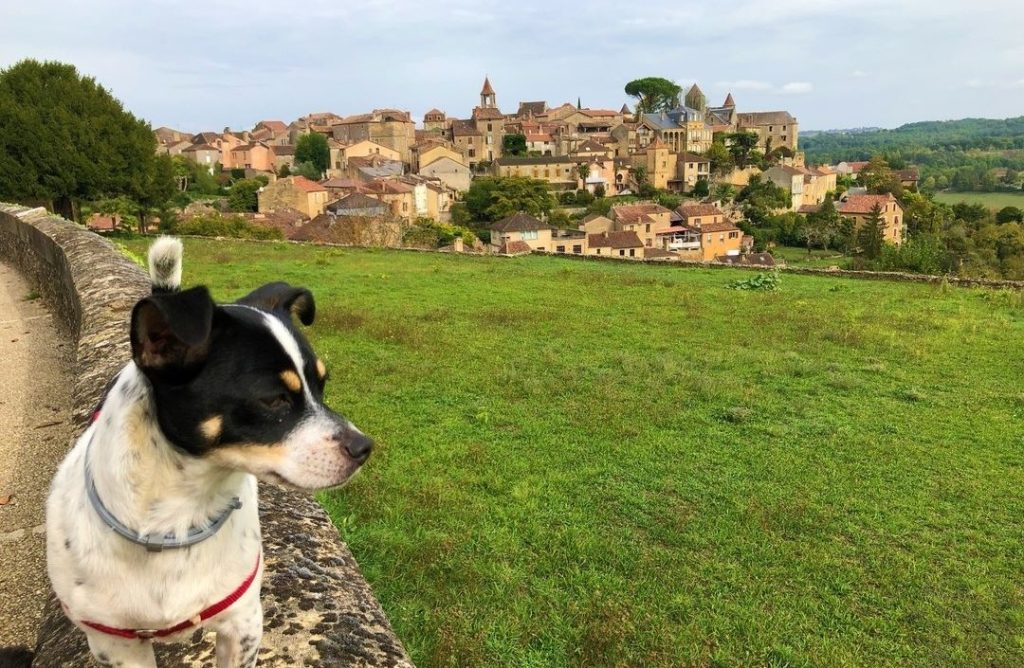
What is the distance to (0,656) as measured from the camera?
7.10 ft

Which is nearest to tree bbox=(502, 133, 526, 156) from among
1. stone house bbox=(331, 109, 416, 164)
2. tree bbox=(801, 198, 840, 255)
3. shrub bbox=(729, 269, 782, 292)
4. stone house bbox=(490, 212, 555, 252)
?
stone house bbox=(331, 109, 416, 164)

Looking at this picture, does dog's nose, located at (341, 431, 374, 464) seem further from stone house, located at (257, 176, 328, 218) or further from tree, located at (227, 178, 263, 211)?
tree, located at (227, 178, 263, 211)

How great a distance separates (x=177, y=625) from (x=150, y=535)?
27 cm

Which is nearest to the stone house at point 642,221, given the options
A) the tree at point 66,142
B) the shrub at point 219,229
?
the shrub at point 219,229

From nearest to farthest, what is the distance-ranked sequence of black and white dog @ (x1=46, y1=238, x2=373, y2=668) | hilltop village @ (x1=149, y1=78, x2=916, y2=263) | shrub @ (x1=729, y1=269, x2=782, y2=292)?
black and white dog @ (x1=46, y1=238, x2=373, y2=668), shrub @ (x1=729, y1=269, x2=782, y2=292), hilltop village @ (x1=149, y1=78, x2=916, y2=263)

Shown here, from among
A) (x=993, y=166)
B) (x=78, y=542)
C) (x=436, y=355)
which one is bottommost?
(x=436, y=355)

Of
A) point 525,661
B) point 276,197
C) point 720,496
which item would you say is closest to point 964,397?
point 720,496

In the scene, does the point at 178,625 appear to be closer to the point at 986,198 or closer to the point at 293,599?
the point at 293,599

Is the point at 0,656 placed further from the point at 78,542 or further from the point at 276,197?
the point at 276,197

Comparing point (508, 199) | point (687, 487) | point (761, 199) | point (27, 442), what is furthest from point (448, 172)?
point (27, 442)

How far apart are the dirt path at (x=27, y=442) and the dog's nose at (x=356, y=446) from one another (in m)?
1.85

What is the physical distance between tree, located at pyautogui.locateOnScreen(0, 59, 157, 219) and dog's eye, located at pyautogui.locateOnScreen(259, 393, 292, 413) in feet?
75.7

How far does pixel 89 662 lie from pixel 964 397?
7.84 metres

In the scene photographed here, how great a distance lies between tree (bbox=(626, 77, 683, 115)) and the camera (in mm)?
111625
